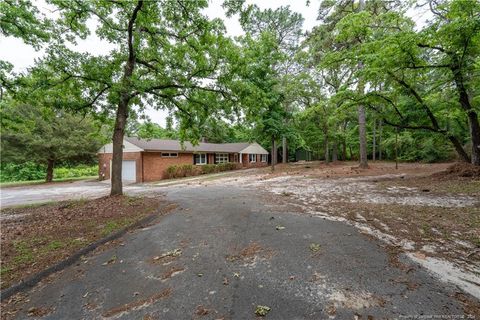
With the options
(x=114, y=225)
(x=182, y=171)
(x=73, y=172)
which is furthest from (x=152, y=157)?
(x=73, y=172)

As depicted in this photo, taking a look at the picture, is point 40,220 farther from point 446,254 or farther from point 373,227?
point 446,254

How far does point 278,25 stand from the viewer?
24297mm

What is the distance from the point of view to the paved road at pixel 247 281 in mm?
2322

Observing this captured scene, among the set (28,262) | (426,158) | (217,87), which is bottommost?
(28,262)

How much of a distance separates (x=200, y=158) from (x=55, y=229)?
19.1m

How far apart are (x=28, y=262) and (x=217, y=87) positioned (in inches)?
286

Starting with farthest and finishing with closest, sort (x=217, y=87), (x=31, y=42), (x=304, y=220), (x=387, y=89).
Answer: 1. (x=387, y=89)
2. (x=217, y=87)
3. (x=31, y=42)
4. (x=304, y=220)

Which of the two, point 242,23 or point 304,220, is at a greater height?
point 242,23

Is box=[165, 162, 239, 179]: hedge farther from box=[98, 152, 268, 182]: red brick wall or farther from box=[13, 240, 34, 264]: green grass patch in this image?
box=[13, 240, 34, 264]: green grass patch

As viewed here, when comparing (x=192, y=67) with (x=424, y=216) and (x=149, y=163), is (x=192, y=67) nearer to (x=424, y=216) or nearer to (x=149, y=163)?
(x=424, y=216)

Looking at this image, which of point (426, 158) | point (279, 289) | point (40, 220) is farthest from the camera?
point (426, 158)

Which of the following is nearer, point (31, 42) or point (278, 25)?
point (31, 42)

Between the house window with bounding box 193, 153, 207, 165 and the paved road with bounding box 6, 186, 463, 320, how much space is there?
19441 mm

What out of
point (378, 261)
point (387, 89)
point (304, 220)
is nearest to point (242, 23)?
point (304, 220)
